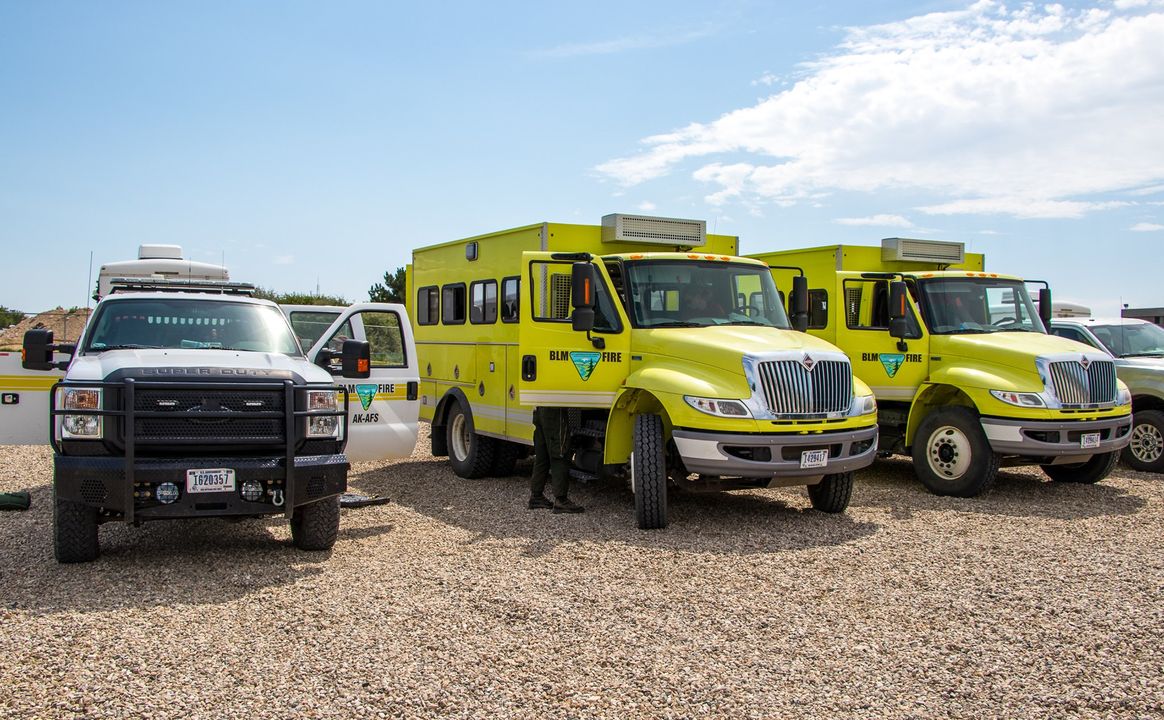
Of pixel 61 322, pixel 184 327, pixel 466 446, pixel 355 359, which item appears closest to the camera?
pixel 184 327

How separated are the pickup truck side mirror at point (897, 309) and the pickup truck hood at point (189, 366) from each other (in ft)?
21.6

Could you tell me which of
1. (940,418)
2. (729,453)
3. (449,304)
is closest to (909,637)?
(729,453)

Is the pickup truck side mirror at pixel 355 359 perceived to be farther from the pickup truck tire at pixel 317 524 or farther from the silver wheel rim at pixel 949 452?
the silver wheel rim at pixel 949 452

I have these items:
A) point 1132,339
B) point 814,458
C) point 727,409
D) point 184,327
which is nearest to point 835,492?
point 814,458

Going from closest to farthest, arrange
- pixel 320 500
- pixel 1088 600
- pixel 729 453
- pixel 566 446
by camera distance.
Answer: pixel 1088 600, pixel 320 500, pixel 729 453, pixel 566 446

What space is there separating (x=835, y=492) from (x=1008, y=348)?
295 centimetres

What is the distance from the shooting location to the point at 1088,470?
11.4 metres

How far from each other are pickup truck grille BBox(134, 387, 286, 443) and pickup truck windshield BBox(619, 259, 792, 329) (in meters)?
3.74

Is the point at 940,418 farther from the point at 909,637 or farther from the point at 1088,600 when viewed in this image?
the point at 909,637

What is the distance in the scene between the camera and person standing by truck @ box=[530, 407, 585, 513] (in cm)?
956

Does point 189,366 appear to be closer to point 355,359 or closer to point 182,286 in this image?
point 355,359

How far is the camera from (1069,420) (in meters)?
10.4

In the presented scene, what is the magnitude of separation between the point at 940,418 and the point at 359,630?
24.8 ft

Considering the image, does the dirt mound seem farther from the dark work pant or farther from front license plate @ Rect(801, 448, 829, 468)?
front license plate @ Rect(801, 448, 829, 468)
